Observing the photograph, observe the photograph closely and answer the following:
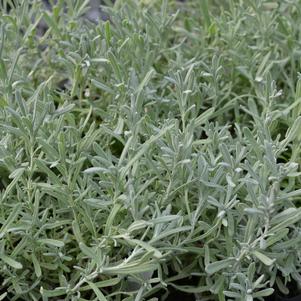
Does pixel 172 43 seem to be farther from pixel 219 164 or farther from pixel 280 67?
pixel 219 164

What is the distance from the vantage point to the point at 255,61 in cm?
98

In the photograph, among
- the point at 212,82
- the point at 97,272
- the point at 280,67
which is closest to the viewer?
the point at 97,272

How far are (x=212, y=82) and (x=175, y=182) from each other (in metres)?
0.21

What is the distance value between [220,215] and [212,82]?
10.0 inches

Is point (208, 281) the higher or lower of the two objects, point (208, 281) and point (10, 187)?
the lower

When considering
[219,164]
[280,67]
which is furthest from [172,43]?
[219,164]

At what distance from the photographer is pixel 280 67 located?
101cm

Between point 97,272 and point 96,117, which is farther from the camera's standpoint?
point 96,117

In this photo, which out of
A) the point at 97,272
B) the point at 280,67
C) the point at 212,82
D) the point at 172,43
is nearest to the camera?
the point at 97,272

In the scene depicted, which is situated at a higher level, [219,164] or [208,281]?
[219,164]

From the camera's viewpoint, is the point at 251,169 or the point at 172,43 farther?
the point at 172,43

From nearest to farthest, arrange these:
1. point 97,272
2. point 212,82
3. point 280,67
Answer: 1. point 97,272
2. point 212,82
3. point 280,67

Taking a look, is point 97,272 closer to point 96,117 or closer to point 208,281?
point 208,281

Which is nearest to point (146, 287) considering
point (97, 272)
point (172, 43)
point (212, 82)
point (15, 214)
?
point (97, 272)
